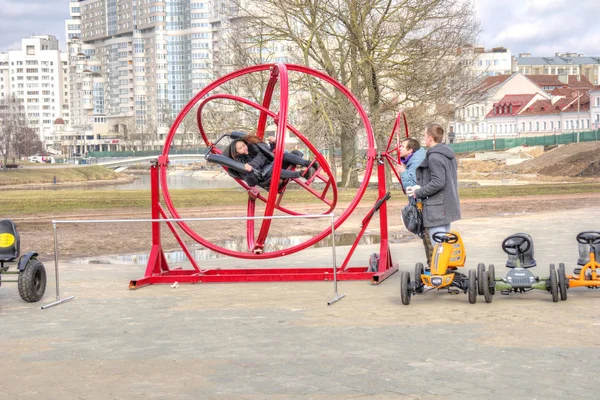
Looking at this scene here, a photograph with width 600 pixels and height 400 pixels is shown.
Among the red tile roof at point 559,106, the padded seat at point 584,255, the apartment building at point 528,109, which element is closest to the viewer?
the padded seat at point 584,255

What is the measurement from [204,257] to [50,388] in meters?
10.7

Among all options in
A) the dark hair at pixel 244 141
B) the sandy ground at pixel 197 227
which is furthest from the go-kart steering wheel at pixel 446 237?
the sandy ground at pixel 197 227

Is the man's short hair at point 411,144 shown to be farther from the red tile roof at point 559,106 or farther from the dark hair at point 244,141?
the red tile roof at point 559,106

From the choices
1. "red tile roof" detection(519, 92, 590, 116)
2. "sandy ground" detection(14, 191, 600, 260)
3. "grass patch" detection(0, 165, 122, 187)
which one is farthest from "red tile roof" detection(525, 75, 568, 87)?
"sandy ground" detection(14, 191, 600, 260)

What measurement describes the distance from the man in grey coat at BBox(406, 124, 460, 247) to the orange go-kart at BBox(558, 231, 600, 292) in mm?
1447

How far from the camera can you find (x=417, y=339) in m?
8.46

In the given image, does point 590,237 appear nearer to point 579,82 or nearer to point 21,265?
point 21,265

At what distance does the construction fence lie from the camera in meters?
91.9

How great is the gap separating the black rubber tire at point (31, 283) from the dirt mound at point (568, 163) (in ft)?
183

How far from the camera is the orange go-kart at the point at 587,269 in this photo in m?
10.1

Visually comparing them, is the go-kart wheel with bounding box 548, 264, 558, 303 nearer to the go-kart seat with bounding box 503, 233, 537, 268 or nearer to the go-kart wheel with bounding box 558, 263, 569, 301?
the go-kart wheel with bounding box 558, 263, 569, 301

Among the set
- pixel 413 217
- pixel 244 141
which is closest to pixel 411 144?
pixel 413 217

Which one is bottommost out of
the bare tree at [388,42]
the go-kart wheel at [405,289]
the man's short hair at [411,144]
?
the go-kart wheel at [405,289]

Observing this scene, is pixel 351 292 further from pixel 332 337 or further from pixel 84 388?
pixel 84 388
